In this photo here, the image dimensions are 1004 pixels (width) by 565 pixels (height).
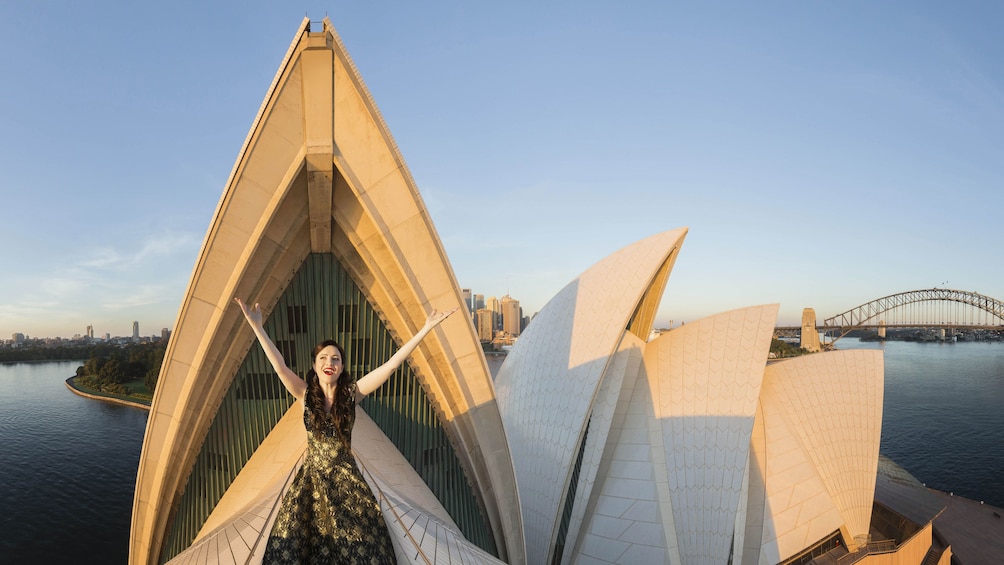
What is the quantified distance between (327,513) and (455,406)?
5491 millimetres

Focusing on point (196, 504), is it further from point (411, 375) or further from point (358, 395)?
point (358, 395)

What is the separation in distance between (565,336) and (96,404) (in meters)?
68.1

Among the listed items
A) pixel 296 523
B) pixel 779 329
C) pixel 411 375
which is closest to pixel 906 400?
pixel 779 329

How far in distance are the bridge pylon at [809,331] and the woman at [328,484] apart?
119 metres

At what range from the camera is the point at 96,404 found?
57.6 m

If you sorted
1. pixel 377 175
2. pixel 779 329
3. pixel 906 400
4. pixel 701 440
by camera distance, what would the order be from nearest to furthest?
1. pixel 377 175
2. pixel 701 440
3. pixel 906 400
4. pixel 779 329

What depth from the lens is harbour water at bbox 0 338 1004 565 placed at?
25.3 m

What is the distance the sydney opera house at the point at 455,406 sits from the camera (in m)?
7.91

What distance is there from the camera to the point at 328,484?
14.9ft

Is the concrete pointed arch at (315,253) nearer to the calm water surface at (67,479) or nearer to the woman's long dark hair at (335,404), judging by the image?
the woman's long dark hair at (335,404)

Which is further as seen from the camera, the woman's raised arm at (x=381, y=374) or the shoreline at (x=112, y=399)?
the shoreline at (x=112, y=399)

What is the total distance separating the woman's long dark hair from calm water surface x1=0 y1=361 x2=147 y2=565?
28.1 m

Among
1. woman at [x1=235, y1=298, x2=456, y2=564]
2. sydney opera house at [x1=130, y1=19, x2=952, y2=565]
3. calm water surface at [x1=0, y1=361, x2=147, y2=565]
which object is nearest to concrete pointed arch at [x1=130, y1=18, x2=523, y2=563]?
sydney opera house at [x1=130, y1=19, x2=952, y2=565]

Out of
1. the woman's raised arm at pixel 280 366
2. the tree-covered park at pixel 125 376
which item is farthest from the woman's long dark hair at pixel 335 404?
the tree-covered park at pixel 125 376
